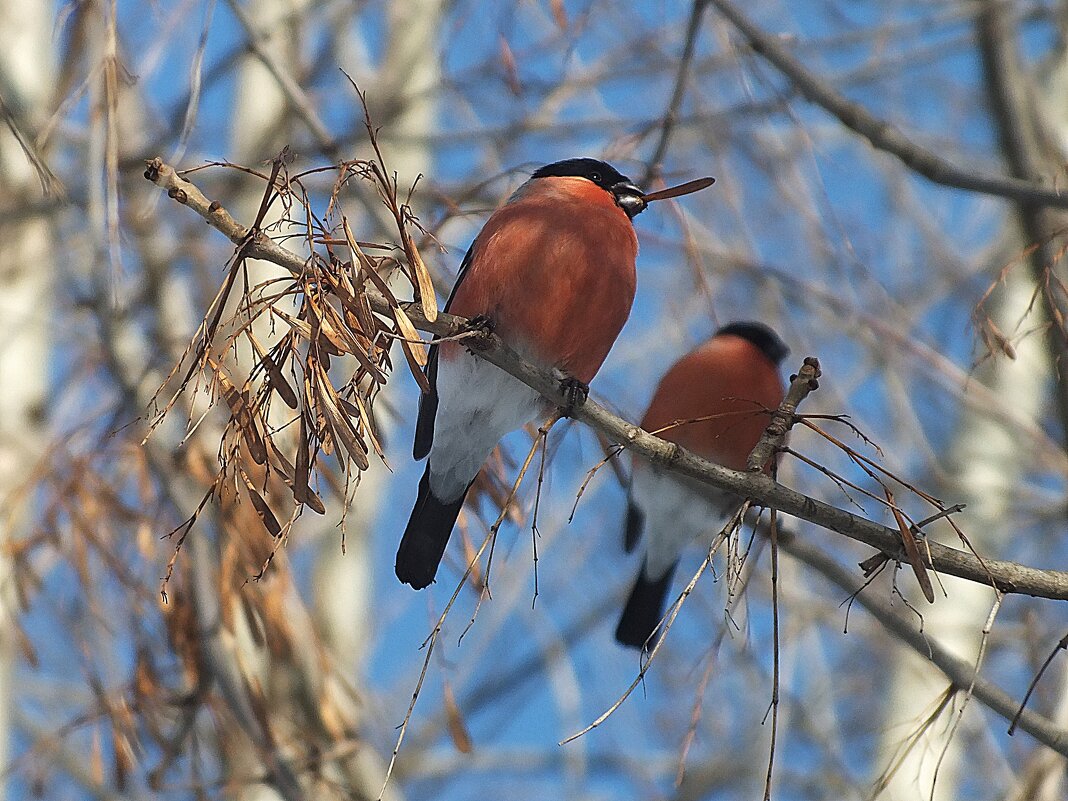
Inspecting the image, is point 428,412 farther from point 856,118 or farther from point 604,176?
point 856,118

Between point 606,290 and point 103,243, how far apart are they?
92 cm

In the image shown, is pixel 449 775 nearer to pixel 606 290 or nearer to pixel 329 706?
pixel 329 706

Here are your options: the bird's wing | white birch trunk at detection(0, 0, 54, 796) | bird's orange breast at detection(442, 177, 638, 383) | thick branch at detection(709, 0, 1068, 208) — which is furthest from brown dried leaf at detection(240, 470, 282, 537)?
white birch trunk at detection(0, 0, 54, 796)

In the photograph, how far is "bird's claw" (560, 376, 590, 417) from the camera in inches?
64.7

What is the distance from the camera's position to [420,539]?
7.61 ft

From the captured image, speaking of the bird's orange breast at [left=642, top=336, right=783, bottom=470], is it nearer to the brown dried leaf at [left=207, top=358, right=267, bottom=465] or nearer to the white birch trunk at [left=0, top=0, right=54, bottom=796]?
the white birch trunk at [left=0, top=0, right=54, bottom=796]

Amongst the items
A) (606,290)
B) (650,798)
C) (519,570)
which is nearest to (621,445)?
(606,290)

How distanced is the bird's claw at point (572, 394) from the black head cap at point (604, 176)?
32.6 inches

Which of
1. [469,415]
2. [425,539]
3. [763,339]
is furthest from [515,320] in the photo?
[763,339]

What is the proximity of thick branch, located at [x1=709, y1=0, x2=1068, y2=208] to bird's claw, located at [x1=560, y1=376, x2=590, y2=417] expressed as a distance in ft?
2.73

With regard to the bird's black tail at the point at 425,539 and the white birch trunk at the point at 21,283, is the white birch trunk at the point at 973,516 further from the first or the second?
the white birch trunk at the point at 21,283

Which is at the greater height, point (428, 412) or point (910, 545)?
point (428, 412)

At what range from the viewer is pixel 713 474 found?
150 centimetres

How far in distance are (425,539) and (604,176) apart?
3.01ft
